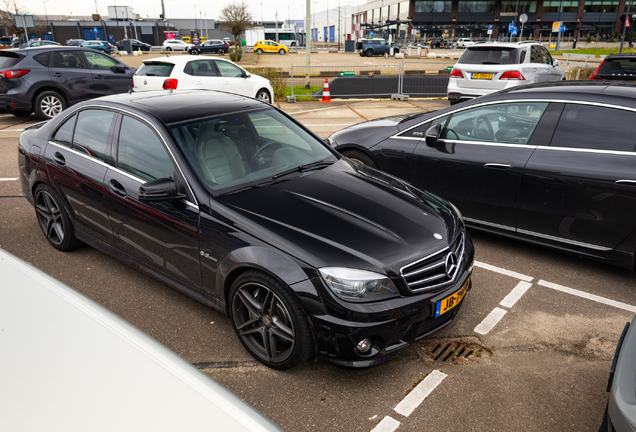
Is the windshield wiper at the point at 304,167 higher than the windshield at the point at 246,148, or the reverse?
the windshield at the point at 246,148

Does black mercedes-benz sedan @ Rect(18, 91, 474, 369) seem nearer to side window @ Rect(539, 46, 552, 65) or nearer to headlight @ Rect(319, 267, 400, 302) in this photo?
headlight @ Rect(319, 267, 400, 302)

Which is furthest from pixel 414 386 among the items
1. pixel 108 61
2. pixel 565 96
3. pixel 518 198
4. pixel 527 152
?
pixel 108 61

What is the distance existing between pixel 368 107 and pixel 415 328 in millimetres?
12575

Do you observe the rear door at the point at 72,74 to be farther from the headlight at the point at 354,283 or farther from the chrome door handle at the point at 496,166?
the headlight at the point at 354,283

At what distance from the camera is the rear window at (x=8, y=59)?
451 inches

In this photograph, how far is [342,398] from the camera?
2.96 meters

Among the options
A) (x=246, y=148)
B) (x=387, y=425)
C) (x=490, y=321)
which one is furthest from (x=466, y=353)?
(x=246, y=148)

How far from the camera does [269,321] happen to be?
3.08m

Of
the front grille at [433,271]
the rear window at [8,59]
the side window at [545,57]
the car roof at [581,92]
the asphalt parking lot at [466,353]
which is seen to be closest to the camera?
the asphalt parking lot at [466,353]

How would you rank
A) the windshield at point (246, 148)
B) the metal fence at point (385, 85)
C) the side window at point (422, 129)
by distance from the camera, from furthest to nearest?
1. the metal fence at point (385, 85)
2. the side window at point (422, 129)
3. the windshield at point (246, 148)

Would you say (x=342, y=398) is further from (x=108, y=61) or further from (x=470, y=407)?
(x=108, y=61)

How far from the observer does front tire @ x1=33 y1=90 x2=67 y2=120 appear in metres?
11.7

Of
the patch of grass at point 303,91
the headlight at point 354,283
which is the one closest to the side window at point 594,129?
the headlight at point 354,283

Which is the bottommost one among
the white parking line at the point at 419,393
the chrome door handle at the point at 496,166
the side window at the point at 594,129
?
the white parking line at the point at 419,393
